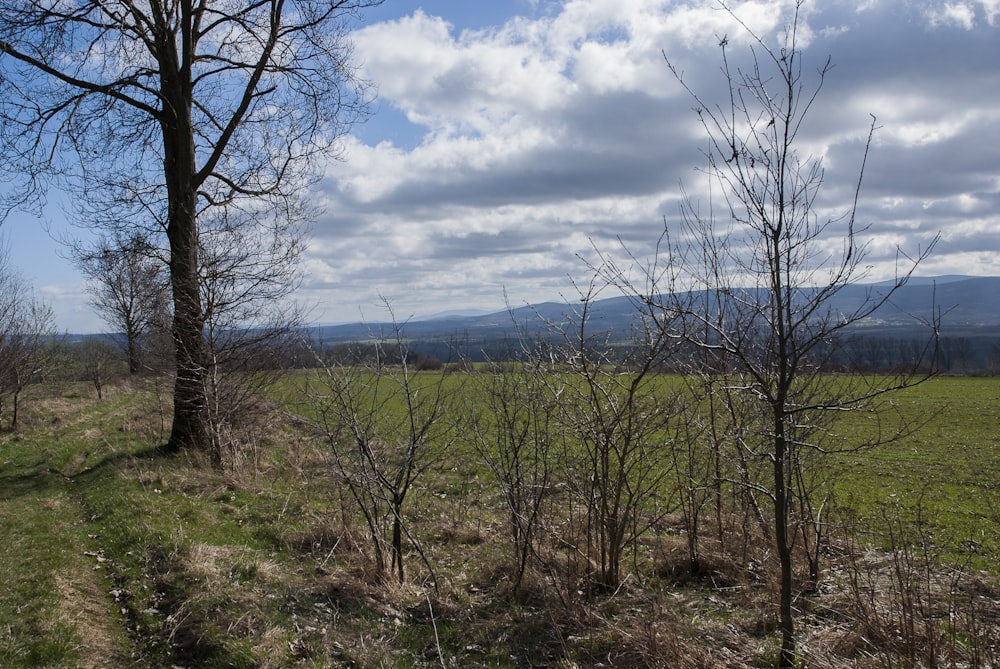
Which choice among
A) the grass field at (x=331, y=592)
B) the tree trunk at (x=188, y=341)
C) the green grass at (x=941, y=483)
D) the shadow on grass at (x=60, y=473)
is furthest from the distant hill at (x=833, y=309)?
the shadow on grass at (x=60, y=473)

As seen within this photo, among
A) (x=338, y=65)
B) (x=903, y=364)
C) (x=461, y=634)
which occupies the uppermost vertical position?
(x=338, y=65)

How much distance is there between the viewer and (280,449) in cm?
1458

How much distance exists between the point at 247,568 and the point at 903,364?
6261 mm

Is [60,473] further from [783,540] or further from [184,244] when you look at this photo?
[783,540]

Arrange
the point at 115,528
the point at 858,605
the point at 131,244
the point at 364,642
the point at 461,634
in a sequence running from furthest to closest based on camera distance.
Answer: the point at 131,244 < the point at 115,528 < the point at 461,634 < the point at 364,642 < the point at 858,605

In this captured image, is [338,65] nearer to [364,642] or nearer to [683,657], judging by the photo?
[364,642]

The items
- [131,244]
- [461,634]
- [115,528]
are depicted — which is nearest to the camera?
[461,634]

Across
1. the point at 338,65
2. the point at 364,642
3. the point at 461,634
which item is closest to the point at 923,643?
the point at 461,634

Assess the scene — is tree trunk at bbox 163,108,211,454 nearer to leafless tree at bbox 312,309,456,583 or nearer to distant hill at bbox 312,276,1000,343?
distant hill at bbox 312,276,1000,343

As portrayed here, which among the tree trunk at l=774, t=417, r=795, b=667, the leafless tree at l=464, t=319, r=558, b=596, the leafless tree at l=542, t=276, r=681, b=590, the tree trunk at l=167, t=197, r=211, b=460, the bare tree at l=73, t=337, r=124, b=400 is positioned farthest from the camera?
the bare tree at l=73, t=337, r=124, b=400

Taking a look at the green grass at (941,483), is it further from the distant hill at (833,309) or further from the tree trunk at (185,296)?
the tree trunk at (185,296)

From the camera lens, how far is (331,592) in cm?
628

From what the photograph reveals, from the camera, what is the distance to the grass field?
16.2 feet

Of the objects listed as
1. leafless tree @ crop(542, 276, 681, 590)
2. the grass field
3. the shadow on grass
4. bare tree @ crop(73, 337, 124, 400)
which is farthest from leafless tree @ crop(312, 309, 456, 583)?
bare tree @ crop(73, 337, 124, 400)
